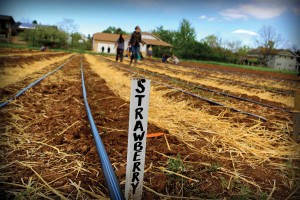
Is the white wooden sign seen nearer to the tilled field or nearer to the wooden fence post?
the tilled field

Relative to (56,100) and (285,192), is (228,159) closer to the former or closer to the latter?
(285,192)

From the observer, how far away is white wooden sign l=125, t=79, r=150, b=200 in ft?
4.60

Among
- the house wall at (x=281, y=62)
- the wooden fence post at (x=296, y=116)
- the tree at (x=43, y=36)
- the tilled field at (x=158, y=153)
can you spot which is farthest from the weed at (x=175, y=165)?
the house wall at (x=281, y=62)

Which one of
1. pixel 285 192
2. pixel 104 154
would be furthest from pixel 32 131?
pixel 285 192

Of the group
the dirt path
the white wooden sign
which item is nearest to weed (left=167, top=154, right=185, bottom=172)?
the white wooden sign

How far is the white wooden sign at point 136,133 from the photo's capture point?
1401 mm

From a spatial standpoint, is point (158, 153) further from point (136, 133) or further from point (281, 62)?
point (281, 62)

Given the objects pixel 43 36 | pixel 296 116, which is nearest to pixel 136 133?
pixel 296 116

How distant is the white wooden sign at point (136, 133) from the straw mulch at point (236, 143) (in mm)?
1017

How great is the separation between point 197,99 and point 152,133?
2.78 metres

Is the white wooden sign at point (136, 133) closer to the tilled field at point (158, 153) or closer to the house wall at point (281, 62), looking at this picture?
the tilled field at point (158, 153)

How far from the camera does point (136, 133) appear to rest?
146cm

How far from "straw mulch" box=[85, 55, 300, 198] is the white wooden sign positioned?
1017 mm

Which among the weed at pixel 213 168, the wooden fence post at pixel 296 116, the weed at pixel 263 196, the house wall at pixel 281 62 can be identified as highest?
the house wall at pixel 281 62
